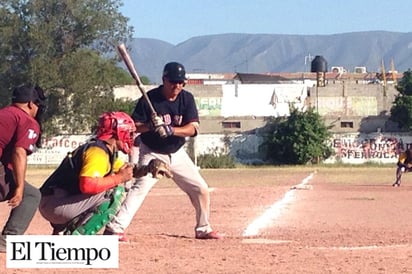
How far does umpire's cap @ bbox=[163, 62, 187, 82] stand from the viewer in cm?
1081

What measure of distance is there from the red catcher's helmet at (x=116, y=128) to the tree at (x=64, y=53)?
5221 cm

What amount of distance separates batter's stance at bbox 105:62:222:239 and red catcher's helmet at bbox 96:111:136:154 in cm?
192

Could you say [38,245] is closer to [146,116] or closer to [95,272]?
[95,272]

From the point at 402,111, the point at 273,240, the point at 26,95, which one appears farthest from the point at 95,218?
the point at 402,111

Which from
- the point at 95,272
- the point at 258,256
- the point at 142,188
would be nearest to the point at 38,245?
the point at 95,272

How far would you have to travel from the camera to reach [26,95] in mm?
9148

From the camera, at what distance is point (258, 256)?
9383 millimetres

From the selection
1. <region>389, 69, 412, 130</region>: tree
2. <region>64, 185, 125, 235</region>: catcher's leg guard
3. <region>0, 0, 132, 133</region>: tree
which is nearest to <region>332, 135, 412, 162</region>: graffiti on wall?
<region>389, 69, 412, 130</region>: tree

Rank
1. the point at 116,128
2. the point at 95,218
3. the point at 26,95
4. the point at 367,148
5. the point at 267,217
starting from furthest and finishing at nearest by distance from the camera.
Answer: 1. the point at 367,148
2. the point at 267,217
3. the point at 26,95
4. the point at 95,218
5. the point at 116,128

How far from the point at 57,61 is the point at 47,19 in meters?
2.87

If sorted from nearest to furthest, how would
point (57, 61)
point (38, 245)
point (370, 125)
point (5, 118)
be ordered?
1. point (38, 245)
2. point (5, 118)
3. point (57, 61)
4. point (370, 125)

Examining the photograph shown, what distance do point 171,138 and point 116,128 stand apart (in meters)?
2.51

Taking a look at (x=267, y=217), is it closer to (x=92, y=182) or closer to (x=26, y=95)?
(x=26, y=95)

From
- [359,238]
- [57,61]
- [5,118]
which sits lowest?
[359,238]
